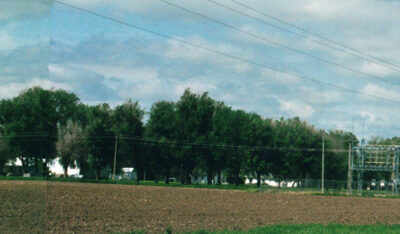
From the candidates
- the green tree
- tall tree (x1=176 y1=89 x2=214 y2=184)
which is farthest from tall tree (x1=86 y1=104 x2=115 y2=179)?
the green tree

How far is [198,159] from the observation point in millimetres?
103875

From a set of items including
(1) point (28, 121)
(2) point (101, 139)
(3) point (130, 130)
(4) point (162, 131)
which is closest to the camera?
(1) point (28, 121)

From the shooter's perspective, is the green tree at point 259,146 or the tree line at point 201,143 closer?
the tree line at point 201,143

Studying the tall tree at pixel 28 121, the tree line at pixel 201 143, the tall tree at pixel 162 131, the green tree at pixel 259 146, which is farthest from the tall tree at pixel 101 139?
the tall tree at pixel 28 121

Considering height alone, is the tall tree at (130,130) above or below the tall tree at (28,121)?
above

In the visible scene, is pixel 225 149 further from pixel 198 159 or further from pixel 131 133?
pixel 131 133

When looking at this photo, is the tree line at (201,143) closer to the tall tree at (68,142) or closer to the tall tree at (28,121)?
the tall tree at (68,142)

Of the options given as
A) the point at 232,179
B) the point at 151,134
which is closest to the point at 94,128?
the point at 151,134

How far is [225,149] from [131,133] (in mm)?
19831

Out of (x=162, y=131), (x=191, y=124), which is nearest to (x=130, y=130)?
(x=162, y=131)

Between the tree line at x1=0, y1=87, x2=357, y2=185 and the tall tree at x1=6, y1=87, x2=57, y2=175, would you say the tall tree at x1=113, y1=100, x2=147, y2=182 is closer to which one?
the tree line at x1=0, y1=87, x2=357, y2=185

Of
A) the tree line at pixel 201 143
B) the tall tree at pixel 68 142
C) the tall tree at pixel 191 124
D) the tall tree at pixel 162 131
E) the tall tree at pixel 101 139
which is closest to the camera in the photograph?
the tall tree at pixel 68 142

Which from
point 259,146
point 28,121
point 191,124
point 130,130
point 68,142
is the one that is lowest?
point 28,121

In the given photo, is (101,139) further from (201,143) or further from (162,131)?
(201,143)
